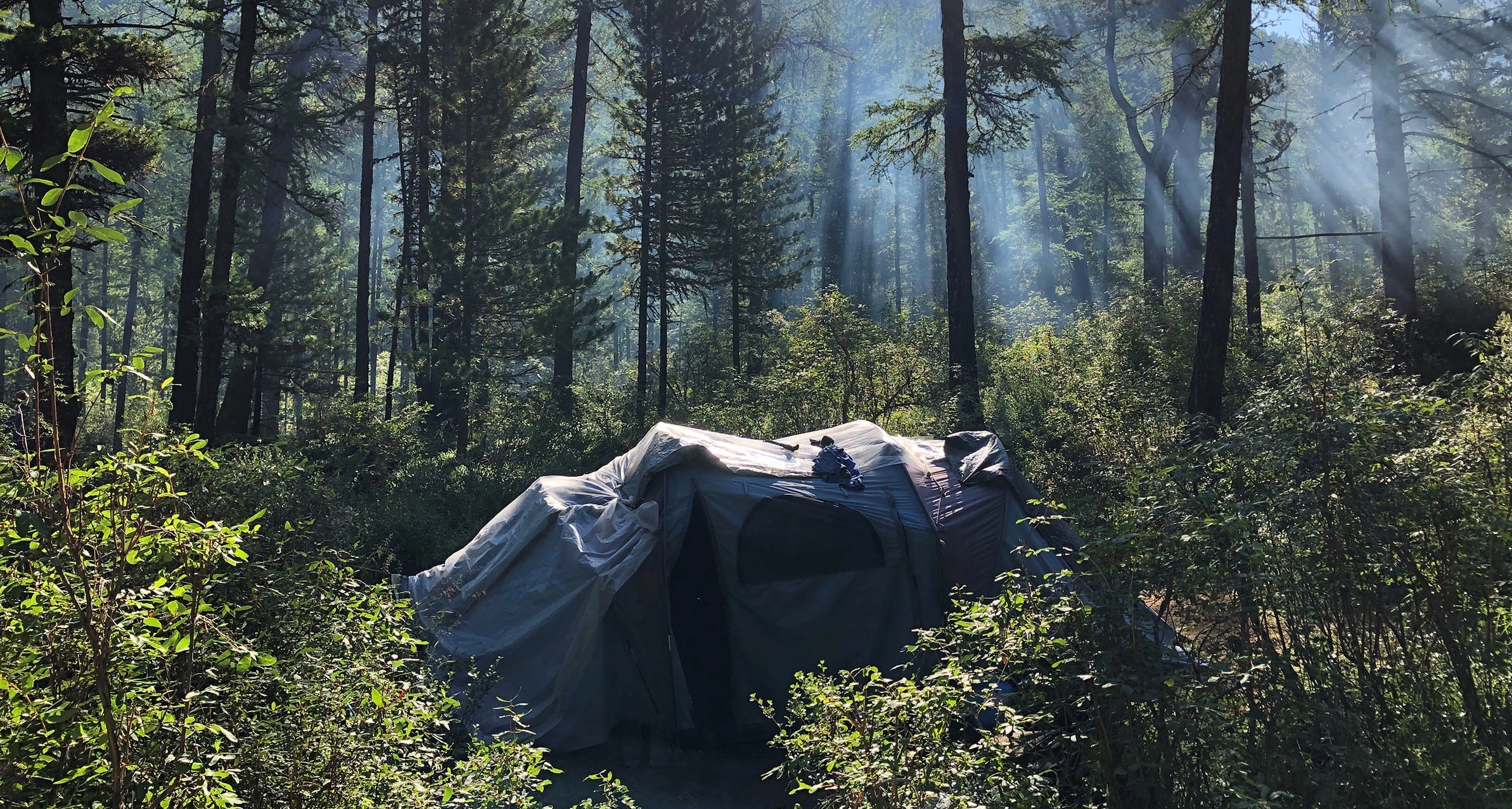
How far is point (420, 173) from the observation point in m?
17.3

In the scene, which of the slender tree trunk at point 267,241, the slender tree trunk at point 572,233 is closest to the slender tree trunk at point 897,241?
the slender tree trunk at point 572,233

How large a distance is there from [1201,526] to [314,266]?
1018 inches

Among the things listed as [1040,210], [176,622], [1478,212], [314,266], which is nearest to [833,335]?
[176,622]

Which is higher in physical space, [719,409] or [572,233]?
[572,233]

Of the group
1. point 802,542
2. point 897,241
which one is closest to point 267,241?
point 802,542

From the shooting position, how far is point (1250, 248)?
17078mm

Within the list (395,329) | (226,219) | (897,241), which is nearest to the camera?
(226,219)

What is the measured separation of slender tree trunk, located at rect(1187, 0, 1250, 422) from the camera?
907cm

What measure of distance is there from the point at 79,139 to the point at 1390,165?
968 inches

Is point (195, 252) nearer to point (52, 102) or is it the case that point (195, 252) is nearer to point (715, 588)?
point (52, 102)

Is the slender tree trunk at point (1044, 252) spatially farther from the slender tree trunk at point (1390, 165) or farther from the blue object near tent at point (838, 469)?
the blue object near tent at point (838, 469)

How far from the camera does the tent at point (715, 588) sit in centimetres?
608

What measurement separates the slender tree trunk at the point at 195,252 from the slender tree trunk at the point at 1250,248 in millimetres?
13729

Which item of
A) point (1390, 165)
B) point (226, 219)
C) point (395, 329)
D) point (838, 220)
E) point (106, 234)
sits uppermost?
point (838, 220)
